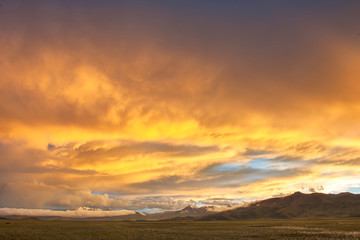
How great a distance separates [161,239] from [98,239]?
14.2 m

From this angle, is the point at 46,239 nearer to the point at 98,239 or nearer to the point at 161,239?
the point at 98,239

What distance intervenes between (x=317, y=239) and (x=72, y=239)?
5366 centimetres

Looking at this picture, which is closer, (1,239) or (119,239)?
(1,239)

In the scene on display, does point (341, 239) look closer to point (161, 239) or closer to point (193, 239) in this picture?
point (193, 239)

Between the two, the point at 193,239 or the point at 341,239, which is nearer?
the point at 341,239

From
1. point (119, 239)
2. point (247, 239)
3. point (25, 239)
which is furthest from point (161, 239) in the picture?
point (25, 239)

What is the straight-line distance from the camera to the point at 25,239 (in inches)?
2034

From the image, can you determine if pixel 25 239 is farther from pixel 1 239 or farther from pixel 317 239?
pixel 317 239

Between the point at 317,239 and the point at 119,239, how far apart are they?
43.5m

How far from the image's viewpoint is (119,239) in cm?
5525

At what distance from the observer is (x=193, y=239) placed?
56.6 m

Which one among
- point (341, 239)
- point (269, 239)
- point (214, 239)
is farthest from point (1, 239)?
point (341, 239)

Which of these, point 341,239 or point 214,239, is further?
point 214,239

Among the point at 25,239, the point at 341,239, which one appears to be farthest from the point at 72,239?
the point at 341,239
